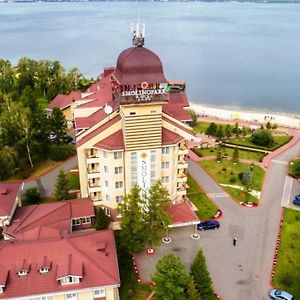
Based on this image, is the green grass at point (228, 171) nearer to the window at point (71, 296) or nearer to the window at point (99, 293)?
the window at point (99, 293)

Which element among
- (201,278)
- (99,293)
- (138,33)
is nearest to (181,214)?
(201,278)

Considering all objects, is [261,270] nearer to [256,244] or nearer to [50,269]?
[256,244]

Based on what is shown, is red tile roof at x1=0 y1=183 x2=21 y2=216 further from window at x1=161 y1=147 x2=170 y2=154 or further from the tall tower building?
window at x1=161 y1=147 x2=170 y2=154

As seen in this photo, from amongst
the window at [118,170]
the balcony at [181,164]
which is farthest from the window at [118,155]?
the balcony at [181,164]

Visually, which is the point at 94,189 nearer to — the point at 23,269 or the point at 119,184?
the point at 119,184

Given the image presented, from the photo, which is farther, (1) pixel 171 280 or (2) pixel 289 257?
(2) pixel 289 257

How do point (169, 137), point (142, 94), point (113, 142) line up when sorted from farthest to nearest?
point (169, 137) → point (113, 142) → point (142, 94)

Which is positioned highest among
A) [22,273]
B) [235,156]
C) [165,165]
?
[165,165]
